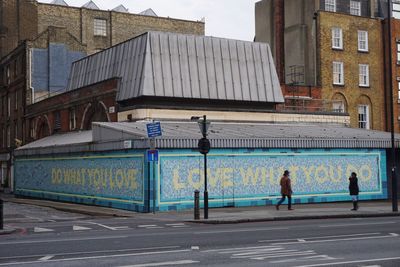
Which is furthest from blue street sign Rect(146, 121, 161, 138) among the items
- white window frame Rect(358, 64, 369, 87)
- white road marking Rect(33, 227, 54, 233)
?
white window frame Rect(358, 64, 369, 87)

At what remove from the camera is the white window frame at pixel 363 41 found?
166 ft

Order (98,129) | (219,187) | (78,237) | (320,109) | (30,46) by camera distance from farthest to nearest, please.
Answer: (30,46) < (320,109) < (98,129) < (219,187) < (78,237)

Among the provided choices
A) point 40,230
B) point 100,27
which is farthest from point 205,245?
point 100,27

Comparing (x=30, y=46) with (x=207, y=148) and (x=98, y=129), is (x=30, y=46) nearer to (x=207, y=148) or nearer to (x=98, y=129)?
(x=98, y=129)

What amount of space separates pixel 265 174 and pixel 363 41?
22846mm

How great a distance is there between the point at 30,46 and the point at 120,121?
75.6 ft

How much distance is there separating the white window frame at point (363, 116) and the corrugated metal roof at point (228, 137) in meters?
10.6

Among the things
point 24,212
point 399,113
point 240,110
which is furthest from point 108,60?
point 399,113

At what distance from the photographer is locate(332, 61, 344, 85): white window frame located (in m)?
49.0

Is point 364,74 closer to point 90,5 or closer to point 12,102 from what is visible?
point 12,102

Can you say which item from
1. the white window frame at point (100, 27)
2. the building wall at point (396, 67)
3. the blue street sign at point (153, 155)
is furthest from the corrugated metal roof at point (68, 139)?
the building wall at point (396, 67)

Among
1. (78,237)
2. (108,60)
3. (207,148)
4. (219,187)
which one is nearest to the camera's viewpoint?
(78,237)

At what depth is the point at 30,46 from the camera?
56406 mm

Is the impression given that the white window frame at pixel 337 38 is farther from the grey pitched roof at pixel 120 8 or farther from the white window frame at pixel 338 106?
the grey pitched roof at pixel 120 8
